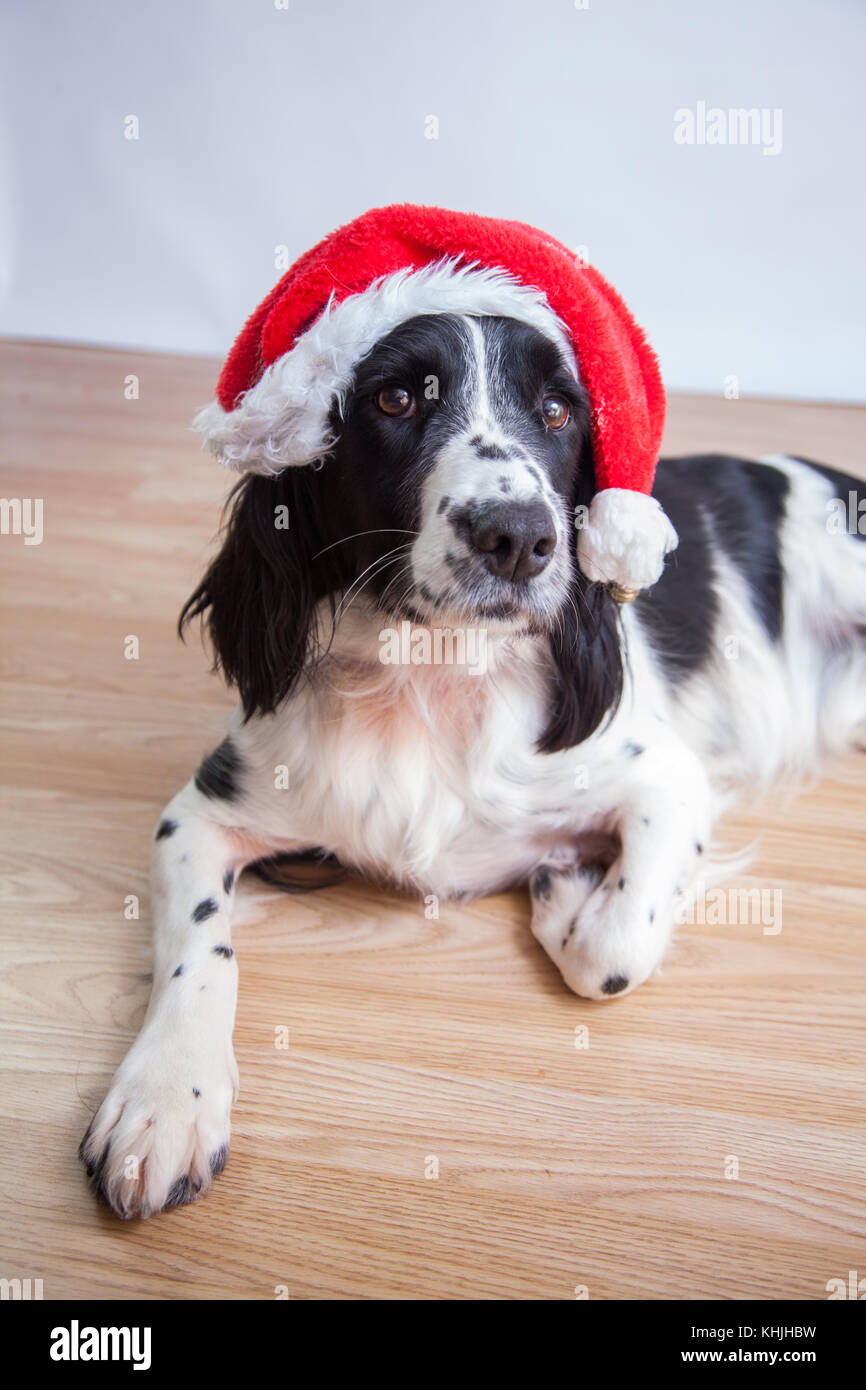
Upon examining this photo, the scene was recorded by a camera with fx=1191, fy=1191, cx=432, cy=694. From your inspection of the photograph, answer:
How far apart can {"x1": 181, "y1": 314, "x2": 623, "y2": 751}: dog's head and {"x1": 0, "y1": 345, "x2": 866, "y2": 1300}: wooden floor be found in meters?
0.48

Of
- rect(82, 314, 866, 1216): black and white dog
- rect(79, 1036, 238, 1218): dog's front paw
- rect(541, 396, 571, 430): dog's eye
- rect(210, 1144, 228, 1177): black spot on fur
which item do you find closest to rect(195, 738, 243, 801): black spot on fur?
rect(82, 314, 866, 1216): black and white dog

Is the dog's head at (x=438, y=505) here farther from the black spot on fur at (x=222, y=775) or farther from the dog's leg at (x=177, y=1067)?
the dog's leg at (x=177, y=1067)

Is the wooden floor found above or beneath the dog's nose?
beneath

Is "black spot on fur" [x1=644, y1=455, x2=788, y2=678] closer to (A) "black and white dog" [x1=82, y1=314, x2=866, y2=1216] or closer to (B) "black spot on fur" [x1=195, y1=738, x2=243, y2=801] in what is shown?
(A) "black and white dog" [x1=82, y1=314, x2=866, y2=1216]

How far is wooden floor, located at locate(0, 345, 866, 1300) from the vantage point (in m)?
1.37

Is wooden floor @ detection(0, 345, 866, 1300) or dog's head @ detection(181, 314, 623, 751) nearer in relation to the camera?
wooden floor @ detection(0, 345, 866, 1300)

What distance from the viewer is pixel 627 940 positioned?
1.69m

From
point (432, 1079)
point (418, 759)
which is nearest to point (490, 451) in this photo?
point (418, 759)

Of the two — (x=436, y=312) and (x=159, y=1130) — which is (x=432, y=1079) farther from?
(x=436, y=312)

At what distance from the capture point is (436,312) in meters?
1.53

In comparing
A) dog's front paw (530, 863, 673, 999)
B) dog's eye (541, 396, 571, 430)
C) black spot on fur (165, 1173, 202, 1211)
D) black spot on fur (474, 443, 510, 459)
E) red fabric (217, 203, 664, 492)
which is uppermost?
red fabric (217, 203, 664, 492)

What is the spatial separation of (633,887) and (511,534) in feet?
1.98

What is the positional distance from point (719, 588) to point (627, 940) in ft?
3.08

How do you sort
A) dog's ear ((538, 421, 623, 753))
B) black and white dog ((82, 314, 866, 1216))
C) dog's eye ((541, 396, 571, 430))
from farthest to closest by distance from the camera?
dog's ear ((538, 421, 623, 753))
dog's eye ((541, 396, 571, 430))
black and white dog ((82, 314, 866, 1216))
